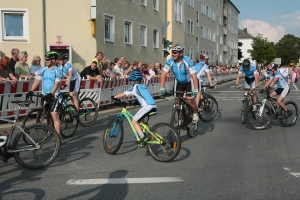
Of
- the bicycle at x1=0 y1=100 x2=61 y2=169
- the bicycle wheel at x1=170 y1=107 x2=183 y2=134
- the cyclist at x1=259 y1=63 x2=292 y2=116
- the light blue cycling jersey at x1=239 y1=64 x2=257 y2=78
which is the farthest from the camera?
the light blue cycling jersey at x1=239 y1=64 x2=257 y2=78

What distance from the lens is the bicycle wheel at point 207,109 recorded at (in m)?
10.9

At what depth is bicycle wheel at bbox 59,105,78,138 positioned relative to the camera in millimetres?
8438

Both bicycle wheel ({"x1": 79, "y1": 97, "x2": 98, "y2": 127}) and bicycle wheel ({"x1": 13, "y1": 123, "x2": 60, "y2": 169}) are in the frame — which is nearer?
bicycle wheel ({"x1": 13, "y1": 123, "x2": 60, "y2": 169})

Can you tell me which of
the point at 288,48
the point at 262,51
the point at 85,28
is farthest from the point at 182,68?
the point at 288,48

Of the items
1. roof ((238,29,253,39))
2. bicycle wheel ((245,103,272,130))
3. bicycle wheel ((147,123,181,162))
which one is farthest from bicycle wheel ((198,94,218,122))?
roof ((238,29,253,39))

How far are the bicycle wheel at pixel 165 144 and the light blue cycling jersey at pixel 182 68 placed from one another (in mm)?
2116

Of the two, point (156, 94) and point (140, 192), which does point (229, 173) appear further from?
point (156, 94)

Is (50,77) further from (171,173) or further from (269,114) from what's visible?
(269,114)

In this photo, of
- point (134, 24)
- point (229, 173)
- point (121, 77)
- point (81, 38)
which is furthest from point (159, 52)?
point (229, 173)

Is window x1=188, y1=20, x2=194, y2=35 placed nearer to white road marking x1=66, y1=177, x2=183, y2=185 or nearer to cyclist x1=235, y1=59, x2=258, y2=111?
cyclist x1=235, y1=59, x2=258, y2=111

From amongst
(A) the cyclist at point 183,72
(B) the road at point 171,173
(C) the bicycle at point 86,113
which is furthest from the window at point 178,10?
(B) the road at point 171,173

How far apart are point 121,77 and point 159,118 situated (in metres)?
4.62

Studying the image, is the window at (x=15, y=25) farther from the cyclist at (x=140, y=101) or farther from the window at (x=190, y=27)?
the window at (x=190, y=27)

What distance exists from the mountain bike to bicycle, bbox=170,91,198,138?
194cm
